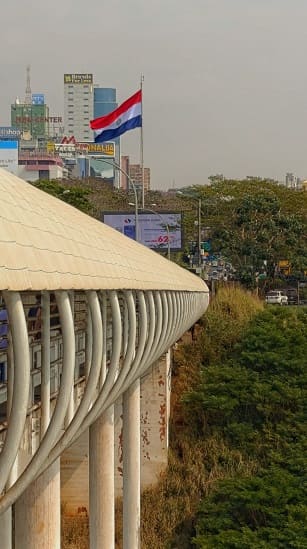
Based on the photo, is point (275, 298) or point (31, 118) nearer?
point (275, 298)

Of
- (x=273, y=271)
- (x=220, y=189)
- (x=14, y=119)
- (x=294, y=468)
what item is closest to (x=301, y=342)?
(x=294, y=468)

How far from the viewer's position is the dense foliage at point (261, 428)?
16.2 meters

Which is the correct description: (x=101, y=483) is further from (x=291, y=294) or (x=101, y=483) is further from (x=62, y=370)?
(x=291, y=294)

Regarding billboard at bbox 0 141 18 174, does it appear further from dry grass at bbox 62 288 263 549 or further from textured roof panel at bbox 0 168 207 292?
textured roof panel at bbox 0 168 207 292

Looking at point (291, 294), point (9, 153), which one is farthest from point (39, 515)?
point (9, 153)

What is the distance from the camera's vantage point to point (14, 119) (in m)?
176

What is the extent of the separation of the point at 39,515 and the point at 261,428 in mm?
14253

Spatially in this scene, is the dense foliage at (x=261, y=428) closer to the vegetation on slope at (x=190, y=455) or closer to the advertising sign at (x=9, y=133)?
→ the vegetation on slope at (x=190, y=455)

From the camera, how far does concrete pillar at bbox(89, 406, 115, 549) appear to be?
12.4 meters

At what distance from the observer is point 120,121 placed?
92.1ft

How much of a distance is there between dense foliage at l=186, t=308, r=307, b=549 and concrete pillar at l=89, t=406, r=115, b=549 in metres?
3.78

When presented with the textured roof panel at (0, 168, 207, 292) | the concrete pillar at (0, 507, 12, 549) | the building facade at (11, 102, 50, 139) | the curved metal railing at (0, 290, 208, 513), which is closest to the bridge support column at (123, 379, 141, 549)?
the curved metal railing at (0, 290, 208, 513)

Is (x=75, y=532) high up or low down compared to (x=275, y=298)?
down

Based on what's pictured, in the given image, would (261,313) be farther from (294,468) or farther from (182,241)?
(182,241)
